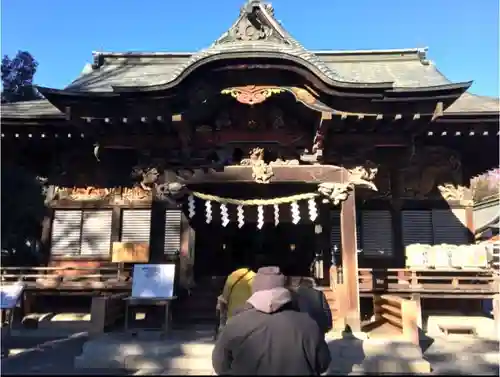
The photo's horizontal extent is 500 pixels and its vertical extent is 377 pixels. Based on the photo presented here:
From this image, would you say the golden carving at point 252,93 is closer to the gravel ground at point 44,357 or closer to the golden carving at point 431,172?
the golden carving at point 431,172

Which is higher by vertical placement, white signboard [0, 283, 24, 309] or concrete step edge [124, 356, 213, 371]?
white signboard [0, 283, 24, 309]

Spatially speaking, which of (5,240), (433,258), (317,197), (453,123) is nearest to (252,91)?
(317,197)

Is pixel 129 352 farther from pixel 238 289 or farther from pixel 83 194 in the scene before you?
pixel 83 194

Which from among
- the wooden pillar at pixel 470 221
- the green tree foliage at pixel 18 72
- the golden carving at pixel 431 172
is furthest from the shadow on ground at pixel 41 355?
the green tree foliage at pixel 18 72

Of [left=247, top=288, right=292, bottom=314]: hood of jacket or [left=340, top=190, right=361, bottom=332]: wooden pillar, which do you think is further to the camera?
[left=340, top=190, right=361, bottom=332]: wooden pillar

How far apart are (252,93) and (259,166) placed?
4.68 ft

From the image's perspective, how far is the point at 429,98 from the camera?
773 cm

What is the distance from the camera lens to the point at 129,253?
9859mm

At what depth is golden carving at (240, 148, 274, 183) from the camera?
27.3ft

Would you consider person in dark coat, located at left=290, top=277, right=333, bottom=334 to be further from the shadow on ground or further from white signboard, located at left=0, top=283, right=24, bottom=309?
white signboard, located at left=0, top=283, right=24, bottom=309

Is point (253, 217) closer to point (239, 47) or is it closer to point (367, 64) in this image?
point (239, 47)

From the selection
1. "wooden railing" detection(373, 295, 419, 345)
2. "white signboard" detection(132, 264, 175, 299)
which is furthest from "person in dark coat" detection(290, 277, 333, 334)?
"white signboard" detection(132, 264, 175, 299)

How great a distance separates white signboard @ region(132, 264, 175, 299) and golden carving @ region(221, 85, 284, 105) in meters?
3.40

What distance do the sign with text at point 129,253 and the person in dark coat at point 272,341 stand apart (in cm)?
735
